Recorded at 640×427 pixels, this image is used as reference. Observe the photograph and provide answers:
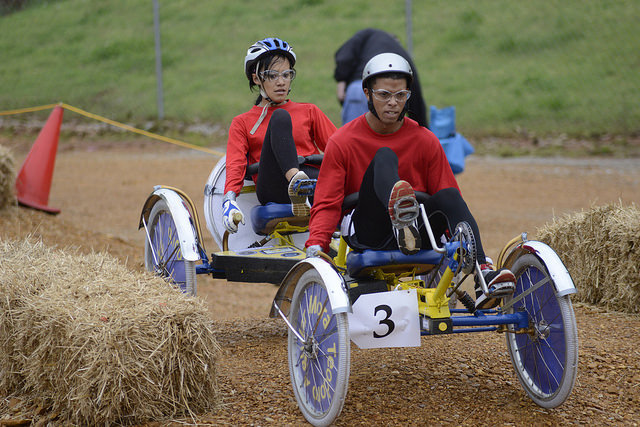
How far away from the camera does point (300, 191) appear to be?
15.0 ft

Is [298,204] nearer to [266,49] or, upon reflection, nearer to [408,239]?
[266,49]

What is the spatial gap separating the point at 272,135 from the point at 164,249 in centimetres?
112

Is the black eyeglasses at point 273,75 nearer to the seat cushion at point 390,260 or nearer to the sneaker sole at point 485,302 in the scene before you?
the seat cushion at point 390,260

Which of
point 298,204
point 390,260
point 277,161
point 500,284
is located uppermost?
point 277,161

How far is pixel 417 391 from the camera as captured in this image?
12.4ft

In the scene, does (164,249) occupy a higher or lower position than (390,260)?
higher

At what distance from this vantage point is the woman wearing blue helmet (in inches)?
190

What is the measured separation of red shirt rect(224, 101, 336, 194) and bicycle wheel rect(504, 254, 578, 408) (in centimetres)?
197

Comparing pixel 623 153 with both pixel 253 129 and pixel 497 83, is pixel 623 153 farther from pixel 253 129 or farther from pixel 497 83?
pixel 253 129

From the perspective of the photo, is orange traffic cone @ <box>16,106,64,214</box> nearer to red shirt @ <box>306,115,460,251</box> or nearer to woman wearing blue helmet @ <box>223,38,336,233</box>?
woman wearing blue helmet @ <box>223,38,336,233</box>

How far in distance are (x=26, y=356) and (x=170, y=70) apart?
14458 millimetres

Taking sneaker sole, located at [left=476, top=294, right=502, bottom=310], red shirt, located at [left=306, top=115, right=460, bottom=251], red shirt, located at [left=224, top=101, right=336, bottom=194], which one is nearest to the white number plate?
sneaker sole, located at [left=476, top=294, right=502, bottom=310]

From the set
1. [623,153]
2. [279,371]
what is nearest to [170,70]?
[623,153]

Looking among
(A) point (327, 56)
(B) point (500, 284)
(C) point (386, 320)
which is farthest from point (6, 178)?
(A) point (327, 56)
